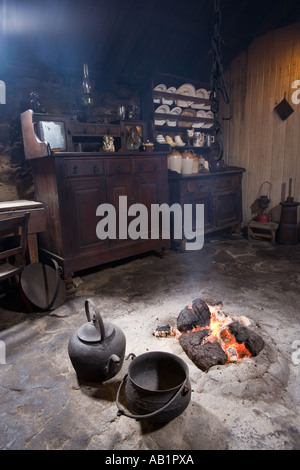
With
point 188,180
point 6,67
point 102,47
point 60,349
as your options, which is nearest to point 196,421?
point 60,349

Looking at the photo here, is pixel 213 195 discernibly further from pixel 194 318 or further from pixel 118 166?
pixel 194 318

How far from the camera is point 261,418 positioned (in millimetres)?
1584

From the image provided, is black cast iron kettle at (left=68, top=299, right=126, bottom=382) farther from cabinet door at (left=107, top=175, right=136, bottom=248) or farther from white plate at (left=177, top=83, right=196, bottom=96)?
white plate at (left=177, top=83, right=196, bottom=96)

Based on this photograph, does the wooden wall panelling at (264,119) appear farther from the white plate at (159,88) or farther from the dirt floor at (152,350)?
the dirt floor at (152,350)

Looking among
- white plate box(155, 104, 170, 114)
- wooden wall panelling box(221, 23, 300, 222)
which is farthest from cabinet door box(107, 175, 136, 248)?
wooden wall panelling box(221, 23, 300, 222)

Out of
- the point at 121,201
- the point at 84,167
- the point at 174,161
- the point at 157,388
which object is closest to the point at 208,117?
the point at 174,161

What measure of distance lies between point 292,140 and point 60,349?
4646mm

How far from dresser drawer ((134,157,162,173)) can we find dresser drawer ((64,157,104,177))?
1.77 feet

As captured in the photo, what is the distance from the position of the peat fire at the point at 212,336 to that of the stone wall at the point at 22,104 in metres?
2.61

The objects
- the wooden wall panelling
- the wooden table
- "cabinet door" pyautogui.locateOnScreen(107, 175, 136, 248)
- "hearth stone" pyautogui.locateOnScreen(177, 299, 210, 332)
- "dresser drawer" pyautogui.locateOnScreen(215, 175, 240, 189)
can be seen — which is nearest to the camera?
"hearth stone" pyautogui.locateOnScreen(177, 299, 210, 332)

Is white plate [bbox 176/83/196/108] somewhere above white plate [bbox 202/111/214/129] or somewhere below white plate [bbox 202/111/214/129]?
above

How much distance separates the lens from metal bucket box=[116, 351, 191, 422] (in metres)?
1.52

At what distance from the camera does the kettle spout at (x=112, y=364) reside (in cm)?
173
